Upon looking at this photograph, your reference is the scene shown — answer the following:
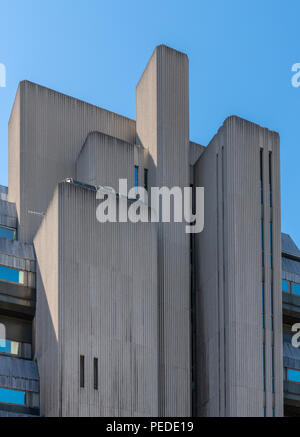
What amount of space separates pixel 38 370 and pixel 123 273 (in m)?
6.94

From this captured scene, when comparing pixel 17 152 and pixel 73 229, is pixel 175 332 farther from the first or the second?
pixel 17 152

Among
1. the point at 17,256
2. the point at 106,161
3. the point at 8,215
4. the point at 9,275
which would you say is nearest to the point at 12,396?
the point at 9,275

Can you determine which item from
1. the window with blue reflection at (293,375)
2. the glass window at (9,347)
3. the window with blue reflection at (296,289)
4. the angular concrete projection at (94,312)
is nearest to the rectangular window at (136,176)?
the angular concrete projection at (94,312)

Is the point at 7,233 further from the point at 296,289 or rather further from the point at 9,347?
the point at 296,289

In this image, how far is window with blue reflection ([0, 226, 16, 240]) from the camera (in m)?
65.6

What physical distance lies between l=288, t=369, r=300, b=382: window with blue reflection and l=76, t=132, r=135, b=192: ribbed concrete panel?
1452cm

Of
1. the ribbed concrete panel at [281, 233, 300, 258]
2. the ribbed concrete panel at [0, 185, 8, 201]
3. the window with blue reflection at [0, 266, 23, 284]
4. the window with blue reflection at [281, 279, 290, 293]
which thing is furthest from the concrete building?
the ribbed concrete panel at [281, 233, 300, 258]

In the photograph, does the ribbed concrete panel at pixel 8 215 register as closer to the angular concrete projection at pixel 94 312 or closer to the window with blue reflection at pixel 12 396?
the angular concrete projection at pixel 94 312

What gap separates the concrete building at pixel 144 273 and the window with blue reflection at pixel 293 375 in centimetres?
13

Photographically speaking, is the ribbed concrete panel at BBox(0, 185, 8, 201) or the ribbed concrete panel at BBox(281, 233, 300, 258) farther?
the ribbed concrete panel at BBox(281, 233, 300, 258)

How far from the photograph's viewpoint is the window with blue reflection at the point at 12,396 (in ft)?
187

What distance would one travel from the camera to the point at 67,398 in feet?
176

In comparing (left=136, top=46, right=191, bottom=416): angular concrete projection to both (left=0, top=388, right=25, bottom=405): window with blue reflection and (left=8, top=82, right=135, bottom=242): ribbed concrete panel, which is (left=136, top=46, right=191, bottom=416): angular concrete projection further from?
(left=0, top=388, right=25, bottom=405): window with blue reflection

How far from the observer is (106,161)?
2571 inches
